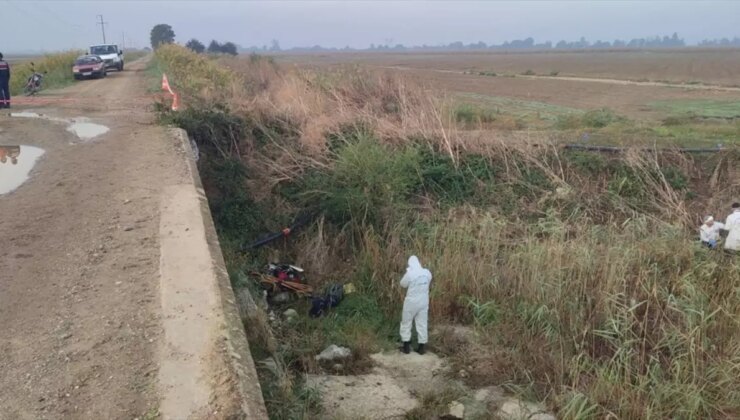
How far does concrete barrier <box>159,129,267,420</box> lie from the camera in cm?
383

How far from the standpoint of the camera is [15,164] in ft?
31.7

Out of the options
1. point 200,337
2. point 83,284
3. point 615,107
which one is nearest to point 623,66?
point 615,107

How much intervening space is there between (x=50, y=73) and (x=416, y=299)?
91.4 ft

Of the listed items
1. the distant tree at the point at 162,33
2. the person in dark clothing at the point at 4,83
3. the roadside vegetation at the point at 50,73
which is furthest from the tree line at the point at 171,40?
the person in dark clothing at the point at 4,83

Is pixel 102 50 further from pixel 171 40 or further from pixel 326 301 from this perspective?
pixel 171 40

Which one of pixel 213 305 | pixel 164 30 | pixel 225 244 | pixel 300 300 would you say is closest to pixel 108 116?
pixel 225 244

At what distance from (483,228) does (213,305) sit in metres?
5.88

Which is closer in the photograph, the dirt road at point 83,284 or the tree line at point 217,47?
the dirt road at point 83,284

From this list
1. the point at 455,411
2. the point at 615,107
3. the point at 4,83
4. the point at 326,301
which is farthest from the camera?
the point at 615,107

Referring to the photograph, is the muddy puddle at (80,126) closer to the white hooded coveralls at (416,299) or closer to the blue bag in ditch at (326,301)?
the blue bag in ditch at (326,301)

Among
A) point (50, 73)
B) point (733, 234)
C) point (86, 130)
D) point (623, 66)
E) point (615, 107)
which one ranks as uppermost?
point (623, 66)

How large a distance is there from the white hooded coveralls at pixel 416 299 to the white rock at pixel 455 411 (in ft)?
3.99

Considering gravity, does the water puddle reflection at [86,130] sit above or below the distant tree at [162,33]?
below

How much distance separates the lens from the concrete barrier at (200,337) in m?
3.83
